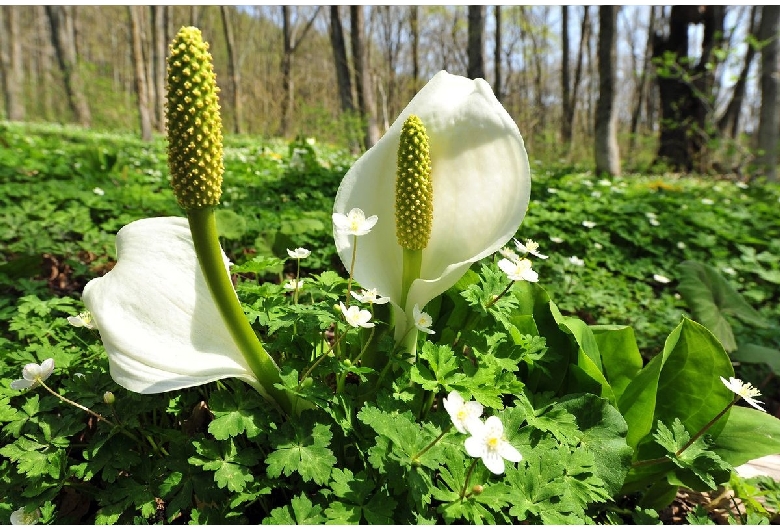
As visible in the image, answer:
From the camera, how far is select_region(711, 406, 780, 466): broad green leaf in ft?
4.33

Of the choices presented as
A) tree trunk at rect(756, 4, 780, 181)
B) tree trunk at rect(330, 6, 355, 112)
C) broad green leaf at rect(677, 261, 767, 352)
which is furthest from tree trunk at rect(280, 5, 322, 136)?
broad green leaf at rect(677, 261, 767, 352)

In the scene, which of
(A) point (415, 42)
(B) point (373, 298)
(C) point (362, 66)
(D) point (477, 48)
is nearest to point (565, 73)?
(A) point (415, 42)

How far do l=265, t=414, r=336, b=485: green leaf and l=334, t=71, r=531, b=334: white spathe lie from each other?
1.01 feet

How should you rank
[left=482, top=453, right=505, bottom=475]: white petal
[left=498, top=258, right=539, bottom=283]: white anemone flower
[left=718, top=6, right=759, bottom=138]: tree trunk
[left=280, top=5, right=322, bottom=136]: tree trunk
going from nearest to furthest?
1. [left=482, top=453, right=505, bottom=475]: white petal
2. [left=498, top=258, right=539, bottom=283]: white anemone flower
3. [left=280, top=5, right=322, bottom=136]: tree trunk
4. [left=718, top=6, right=759, bottom=138]: tree trunk

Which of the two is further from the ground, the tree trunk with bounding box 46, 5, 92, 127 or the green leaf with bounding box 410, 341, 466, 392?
the tree trunk with bounding box 46, 5, 92, 127

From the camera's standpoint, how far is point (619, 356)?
146 centimetres

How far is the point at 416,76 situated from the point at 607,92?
39.3ft

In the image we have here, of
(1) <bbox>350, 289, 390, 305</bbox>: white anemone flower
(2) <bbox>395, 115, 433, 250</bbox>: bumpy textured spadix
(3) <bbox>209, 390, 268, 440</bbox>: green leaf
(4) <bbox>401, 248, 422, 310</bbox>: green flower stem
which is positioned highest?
(2) <bbox>395, 115, 433, 250</bbox>: bumpy textured spadix

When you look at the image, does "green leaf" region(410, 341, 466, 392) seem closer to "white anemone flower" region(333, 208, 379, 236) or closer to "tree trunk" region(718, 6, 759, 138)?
"white anemone flower" region(333, 208, 379, 236)

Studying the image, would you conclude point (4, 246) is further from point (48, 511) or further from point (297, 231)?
point (48, 511)

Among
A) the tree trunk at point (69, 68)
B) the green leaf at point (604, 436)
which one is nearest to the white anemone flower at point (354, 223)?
the green leaf at point (604, 436)

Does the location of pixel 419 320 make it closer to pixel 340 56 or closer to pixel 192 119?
pixel 192 119

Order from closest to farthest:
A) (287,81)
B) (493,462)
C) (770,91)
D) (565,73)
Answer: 1. (493,462)
2. (770,91)
3. (287,81)
4. (565,73)

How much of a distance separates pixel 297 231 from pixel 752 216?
369 centimetres
